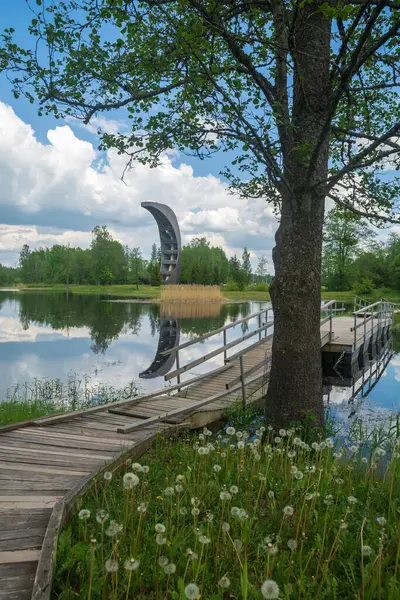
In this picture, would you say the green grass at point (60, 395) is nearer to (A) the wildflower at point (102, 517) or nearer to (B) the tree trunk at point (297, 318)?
(B) the tree trunk at point (297, 318)

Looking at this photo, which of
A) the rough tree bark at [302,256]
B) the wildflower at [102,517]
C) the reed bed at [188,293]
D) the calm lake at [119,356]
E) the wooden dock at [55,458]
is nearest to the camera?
the wildflower at [102,517]

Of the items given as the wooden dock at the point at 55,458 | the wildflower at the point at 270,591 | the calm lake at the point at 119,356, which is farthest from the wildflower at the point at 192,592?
the calm lake at the point at 119,356

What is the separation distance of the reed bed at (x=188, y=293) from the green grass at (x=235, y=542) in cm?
4299

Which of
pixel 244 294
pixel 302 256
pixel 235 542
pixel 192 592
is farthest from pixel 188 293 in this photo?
pixel 192 592

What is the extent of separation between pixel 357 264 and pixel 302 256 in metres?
58.0

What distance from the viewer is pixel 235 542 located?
10.0 feet

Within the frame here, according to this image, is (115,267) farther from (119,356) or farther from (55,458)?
(55,458)

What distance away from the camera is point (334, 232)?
207ft

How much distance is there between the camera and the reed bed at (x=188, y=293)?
159 ft

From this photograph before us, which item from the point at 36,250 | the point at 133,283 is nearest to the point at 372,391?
the point at 133,283

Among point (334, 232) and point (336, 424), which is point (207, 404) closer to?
point (336, 424)

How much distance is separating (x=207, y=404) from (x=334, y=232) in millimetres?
57474

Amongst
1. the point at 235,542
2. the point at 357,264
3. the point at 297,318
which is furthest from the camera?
the point at 357,264

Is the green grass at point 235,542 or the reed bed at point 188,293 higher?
the reed bed at point 188,293
